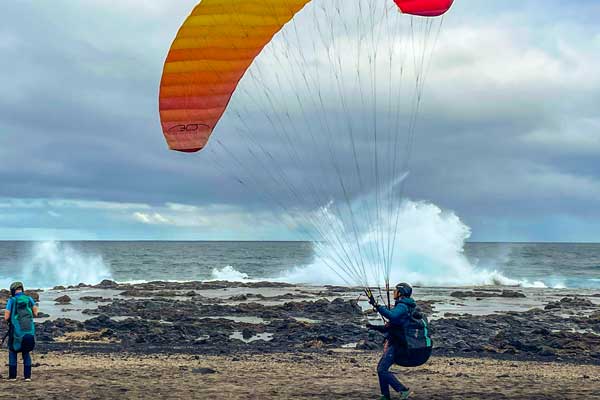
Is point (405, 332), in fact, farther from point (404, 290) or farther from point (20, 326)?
point (20, 326)

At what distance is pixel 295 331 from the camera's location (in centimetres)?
2302

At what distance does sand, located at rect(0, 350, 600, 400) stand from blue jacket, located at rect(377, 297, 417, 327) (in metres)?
1.94

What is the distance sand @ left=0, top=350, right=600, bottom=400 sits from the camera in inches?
468

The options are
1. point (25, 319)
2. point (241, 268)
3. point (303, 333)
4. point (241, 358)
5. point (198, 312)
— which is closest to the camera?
point (25, 319)

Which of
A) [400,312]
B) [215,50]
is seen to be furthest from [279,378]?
[215,50]

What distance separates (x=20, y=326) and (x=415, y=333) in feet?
23.1

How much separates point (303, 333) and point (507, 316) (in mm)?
9693

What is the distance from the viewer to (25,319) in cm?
1234

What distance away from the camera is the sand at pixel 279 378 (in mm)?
11883

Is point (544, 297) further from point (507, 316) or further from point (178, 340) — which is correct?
point (178, 340)

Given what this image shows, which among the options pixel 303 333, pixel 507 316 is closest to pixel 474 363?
pixel 303 333

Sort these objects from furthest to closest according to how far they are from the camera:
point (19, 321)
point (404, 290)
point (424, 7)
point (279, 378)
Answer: point (279, 378), point (424, 7), point (19, 321), point (404, 290)

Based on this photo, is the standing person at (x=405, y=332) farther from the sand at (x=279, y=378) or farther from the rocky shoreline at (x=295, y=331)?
the rocky shoreline at (x=295, y=331)

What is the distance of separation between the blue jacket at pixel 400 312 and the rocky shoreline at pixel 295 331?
799 centimetres
